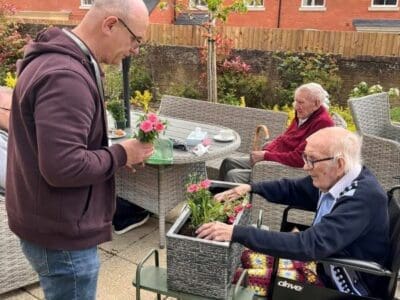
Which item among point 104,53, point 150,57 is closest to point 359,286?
point 104,53

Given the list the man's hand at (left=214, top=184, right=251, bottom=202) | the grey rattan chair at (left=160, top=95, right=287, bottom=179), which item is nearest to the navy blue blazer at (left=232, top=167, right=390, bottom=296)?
the man's hand at (left=214, top=184, right=251, bottom=202)

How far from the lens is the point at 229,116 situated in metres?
3.91

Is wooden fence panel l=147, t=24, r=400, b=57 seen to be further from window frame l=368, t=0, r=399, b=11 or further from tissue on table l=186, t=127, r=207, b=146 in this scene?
window frame l=368, t=0, r=399, b=11

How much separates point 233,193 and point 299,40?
6.89 meters

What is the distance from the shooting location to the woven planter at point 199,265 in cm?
164

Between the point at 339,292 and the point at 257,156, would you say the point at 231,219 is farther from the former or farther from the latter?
the point at 257,156

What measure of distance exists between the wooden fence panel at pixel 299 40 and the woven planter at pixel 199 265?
20.3ft

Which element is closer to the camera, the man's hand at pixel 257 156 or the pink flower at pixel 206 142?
A: the pink flower at pixel 206 142

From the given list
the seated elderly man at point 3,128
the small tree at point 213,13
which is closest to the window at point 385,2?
the small tree at point 213,13

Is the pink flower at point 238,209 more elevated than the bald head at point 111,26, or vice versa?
the bald head at point 111,26

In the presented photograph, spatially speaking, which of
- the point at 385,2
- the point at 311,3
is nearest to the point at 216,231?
the point at 385,2

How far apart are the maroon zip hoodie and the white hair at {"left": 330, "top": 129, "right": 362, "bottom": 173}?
35.5 inches

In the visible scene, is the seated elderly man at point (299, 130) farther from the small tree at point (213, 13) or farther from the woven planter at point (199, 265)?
the small tree at point (213, 13)

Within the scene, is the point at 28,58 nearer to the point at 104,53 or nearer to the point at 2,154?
the point at 104,53
